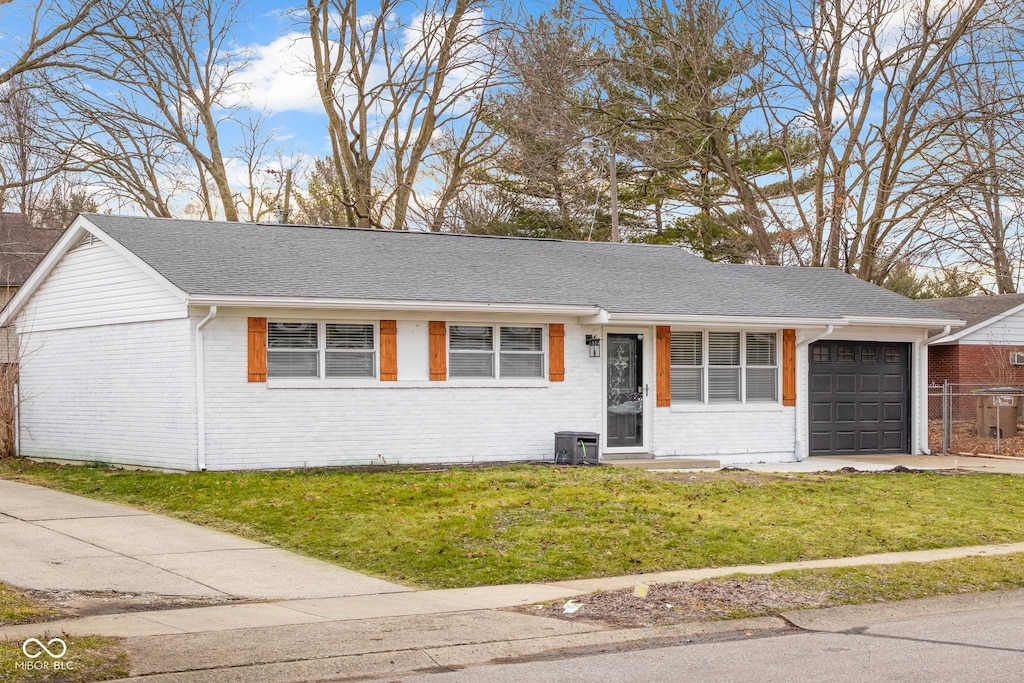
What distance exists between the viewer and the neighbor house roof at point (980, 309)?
3419 centimetres

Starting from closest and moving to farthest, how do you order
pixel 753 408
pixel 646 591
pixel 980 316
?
pixel 646 591 → pixel 753 408 → pixel 980 316

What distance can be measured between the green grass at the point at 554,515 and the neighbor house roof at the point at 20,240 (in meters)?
18.7

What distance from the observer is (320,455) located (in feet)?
58.7

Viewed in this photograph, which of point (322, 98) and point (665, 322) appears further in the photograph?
point (322, 98)

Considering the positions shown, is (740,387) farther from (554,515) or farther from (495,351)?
(554,515)

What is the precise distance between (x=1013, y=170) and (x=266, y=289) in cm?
1763

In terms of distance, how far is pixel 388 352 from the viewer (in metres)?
18.4

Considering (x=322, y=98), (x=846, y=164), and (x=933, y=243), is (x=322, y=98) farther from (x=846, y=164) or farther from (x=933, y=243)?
(x=933, y=243)

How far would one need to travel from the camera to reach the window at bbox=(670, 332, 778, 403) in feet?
67.9

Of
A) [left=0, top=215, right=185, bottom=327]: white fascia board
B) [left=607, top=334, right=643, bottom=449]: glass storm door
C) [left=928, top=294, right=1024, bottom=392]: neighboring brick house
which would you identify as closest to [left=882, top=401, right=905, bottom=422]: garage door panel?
[left=607, top=334, right=643, bottom=449]: glass storm door

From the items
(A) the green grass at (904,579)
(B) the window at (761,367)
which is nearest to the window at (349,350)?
(B) the window at (761,367)

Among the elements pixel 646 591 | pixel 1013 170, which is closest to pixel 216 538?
pixel 646 591

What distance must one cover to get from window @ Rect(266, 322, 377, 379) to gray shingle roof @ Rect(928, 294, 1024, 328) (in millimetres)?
22431

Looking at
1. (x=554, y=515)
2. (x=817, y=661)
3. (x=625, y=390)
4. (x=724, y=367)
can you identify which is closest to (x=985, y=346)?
(x=724, y=367)
